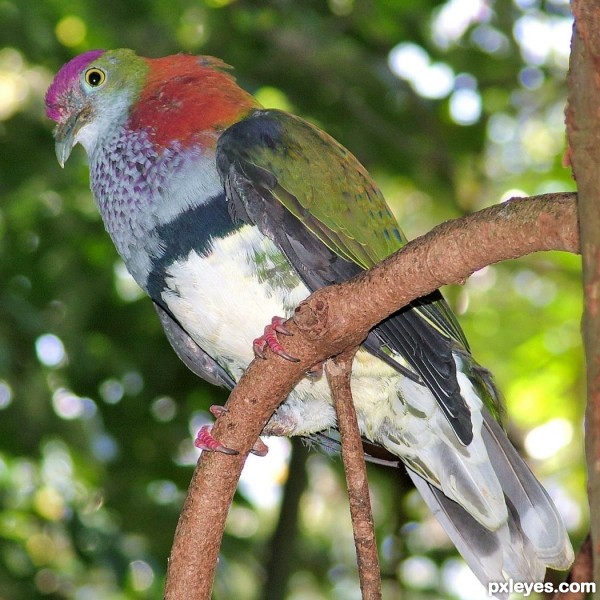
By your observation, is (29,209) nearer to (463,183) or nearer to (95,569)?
(95,569)

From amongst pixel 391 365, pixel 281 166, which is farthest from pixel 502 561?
pixel 281 166

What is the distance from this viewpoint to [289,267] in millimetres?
3158

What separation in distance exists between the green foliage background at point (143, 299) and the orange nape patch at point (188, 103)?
42.7 inches

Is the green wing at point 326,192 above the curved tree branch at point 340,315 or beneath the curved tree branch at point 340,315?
above

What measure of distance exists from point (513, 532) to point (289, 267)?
1189 mm

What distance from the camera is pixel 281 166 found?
10.6 feet

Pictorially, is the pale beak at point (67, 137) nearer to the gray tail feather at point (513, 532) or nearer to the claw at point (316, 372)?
the claw at point (316, 372)

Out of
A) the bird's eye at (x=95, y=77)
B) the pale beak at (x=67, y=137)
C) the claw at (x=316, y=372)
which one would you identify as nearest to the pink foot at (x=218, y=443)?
the claw at (x=316, y=372)

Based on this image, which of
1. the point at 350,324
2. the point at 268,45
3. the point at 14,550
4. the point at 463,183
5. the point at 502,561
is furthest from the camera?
the point at 463,183

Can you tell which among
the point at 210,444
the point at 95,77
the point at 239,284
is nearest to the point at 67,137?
the point at 95,77

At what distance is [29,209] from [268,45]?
1536mm

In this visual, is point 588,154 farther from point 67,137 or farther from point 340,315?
point 67,137

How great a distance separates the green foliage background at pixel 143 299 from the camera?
4.68 m

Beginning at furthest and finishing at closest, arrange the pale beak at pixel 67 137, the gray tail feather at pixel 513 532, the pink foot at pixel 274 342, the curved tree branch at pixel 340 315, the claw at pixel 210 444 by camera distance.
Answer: the pale beak at pixel 67 137, the gray tail feather at pixel 513 532, the claw at pixel 210 444, the pink foot at pixel 274 342, the curved tree branch at pixel 340 315
